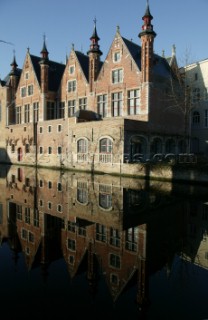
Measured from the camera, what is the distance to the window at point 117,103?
32.8 metres

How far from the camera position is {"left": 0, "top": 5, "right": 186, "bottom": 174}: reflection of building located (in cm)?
2870

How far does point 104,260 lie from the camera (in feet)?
25.0

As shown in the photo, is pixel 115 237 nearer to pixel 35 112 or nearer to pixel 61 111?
pixel 61 111

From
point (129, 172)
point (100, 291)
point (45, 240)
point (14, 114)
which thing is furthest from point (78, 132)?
point (100, 291)

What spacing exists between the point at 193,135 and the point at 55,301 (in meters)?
36.6

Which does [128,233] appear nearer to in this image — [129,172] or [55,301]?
[55,301]

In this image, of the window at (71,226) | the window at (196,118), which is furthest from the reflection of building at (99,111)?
the window at (71,226)

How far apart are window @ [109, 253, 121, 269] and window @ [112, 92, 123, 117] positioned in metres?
26.3

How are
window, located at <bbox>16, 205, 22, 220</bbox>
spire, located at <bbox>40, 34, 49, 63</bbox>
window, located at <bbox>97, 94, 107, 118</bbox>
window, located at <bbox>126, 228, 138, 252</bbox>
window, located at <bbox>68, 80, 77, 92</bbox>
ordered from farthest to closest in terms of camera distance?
spire, located at <bbox>40, 34, 49, 63</bbox>, window, located at <bbox>68, 80, 77, 92</bbox>, window, located at <bbox>97, 94, 107, 118</bbox>, window, located at <bbox>16, 205, 22, 220</bbox>, window, located at <bbox>126, 228, 138, 252</bbox>

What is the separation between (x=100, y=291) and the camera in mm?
6195

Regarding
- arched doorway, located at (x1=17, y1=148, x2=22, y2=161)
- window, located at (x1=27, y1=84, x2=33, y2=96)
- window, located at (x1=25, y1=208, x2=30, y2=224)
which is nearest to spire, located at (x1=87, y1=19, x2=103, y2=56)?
window, located at (x1=27, y1=84, x2=33, y2=96)

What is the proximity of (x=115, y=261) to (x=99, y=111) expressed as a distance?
28891 mm

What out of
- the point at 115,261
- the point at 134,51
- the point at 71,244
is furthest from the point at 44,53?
the point at 115,261

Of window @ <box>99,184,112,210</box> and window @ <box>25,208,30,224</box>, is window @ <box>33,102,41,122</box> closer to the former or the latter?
window @ <box>99,184,112,210</box>
